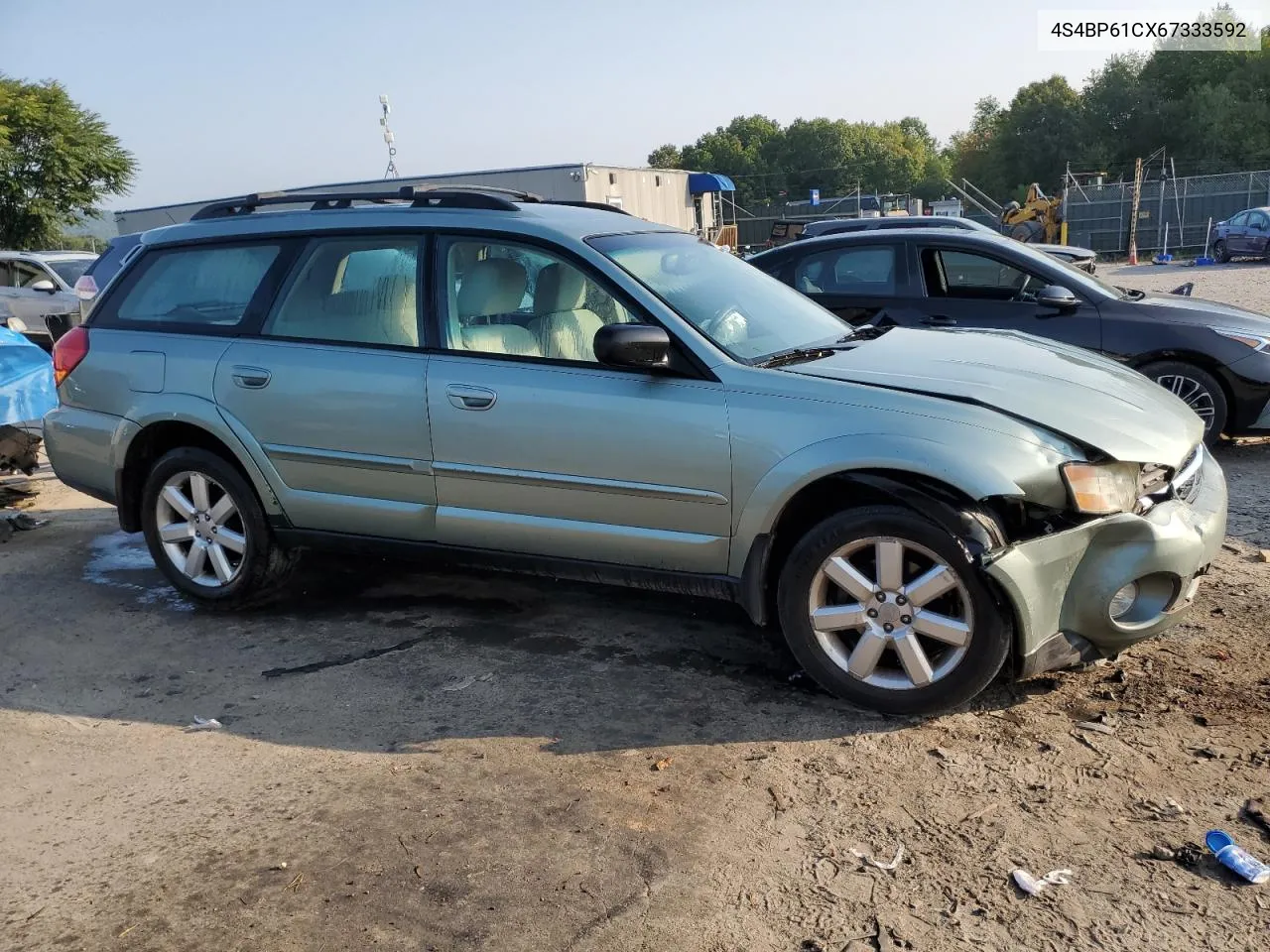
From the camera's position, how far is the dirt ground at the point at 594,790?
2.76m

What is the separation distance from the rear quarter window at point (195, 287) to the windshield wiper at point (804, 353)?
240cm

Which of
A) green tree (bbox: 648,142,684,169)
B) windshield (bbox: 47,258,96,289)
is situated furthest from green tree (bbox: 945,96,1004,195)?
windshield (bbox: 47,258,96,289)

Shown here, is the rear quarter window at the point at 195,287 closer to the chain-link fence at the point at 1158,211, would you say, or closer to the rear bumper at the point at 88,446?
the rear bumper at the point at 88,446

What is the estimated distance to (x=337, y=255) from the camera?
4.89m

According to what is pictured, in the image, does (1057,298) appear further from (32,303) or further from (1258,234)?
(1258,234)

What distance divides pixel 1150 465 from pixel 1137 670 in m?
0.82

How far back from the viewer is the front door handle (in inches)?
170

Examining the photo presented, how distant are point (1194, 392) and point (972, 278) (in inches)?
65.3

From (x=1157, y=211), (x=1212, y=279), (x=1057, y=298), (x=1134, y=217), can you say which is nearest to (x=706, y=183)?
(x=1134, y=217)

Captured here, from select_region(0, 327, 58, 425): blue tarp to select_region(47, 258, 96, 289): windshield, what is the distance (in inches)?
379

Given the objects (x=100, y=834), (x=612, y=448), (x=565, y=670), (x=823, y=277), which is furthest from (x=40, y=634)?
(x=823, y=277)

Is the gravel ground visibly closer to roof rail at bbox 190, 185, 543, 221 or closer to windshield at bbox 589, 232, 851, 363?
windshield at bbox 589, 232, 851, 363

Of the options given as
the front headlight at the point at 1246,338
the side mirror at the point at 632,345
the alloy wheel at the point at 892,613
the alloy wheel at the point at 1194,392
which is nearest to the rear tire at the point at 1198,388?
the alloy wheel at the point at 1194,392

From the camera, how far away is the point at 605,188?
32250mm
